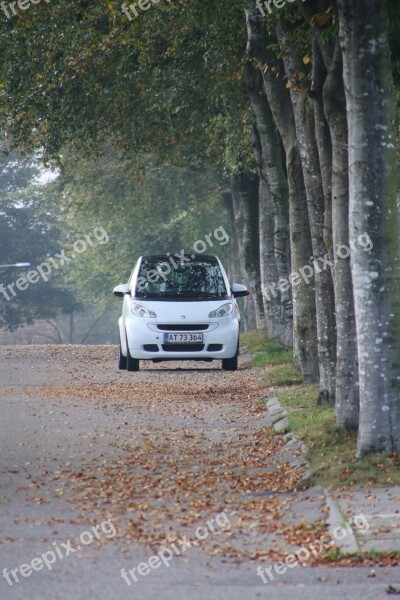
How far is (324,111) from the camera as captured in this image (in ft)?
44.2

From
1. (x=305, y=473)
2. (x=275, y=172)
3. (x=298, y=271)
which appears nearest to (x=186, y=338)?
(x=275, y=172)

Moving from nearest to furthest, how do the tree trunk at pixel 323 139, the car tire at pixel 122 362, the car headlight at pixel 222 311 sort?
the tree trunk at pixel 323 139 → the car headlight at pixel 222 311 → the car tire at pixel 122 362

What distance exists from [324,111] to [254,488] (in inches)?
177

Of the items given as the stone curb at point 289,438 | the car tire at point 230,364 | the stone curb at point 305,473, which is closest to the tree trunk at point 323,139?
the stone curb at point 289,438

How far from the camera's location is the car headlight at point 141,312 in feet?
76.4

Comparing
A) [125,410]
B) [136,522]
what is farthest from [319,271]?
[136,522]

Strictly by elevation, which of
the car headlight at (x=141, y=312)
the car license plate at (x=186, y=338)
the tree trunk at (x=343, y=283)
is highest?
the tree trunk at (x=343, y=283)

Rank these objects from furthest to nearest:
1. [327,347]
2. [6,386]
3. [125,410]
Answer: [6,386] → [125,410] → [327,347]

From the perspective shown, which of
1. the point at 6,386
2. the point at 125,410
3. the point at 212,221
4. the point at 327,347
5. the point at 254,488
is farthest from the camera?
the point at 212,221

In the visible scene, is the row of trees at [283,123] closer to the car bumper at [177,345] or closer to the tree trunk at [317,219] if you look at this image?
the tree trunk at [317,219]

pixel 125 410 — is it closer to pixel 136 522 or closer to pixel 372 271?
pixel 372 271

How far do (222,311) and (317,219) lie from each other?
8.32 meters

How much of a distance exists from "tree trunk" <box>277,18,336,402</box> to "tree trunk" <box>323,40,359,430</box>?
1.69 metres

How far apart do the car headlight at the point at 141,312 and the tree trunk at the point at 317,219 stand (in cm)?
765
